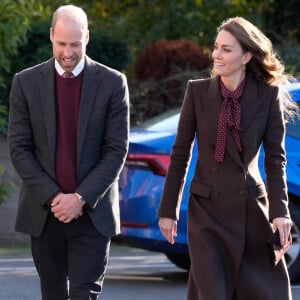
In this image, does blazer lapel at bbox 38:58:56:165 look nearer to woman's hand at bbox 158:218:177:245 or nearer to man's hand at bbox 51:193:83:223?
man's hand at bbox 51:193:83:223

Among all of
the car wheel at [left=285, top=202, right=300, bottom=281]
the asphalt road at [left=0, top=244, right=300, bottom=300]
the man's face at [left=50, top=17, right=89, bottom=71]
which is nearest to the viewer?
the man's face at [left=50, top=17, right=89, bottom=71]

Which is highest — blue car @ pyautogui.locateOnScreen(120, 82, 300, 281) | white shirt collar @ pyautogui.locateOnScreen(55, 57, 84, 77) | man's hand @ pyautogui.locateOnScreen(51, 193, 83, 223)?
white shirt collar @ pyautogui.locateOnScreen(55, 57, 84, 77)

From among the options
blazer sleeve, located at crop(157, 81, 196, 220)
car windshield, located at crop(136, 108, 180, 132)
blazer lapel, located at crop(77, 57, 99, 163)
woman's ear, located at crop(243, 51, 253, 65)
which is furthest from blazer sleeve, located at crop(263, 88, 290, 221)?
car windshield, located at crop(136, 108, 180, 132)

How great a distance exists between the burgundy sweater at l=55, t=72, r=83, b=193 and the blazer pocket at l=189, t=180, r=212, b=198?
0.59 metres

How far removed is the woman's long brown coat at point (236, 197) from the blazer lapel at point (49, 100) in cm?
61

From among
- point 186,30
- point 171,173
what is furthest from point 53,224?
point 186,30

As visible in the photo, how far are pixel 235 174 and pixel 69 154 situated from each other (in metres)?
0.81

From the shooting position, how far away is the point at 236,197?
610 centimetres

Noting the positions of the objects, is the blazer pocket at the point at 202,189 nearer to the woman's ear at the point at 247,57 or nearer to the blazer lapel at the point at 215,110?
the blazer lapel at the point at 215,110

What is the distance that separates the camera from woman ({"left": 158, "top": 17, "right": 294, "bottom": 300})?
6066mm

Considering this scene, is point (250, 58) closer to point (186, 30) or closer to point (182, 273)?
point (182, 273)

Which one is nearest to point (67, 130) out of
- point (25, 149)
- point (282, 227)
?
point (25, 149)

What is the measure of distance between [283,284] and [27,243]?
6.63 m

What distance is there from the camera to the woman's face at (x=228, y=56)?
6.07 meters
